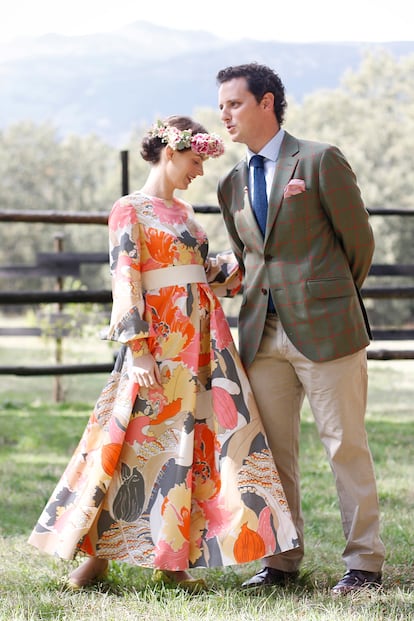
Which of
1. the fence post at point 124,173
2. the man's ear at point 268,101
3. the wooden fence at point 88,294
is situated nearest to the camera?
the man's ear at point 268,101

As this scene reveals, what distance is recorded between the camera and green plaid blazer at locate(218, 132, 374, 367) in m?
3.13

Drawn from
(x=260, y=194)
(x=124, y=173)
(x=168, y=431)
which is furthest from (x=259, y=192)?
(x=124, y=173)

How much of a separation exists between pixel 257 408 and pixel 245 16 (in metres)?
106

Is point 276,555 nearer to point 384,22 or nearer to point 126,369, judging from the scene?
point 126,369

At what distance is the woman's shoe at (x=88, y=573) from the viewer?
3.26m

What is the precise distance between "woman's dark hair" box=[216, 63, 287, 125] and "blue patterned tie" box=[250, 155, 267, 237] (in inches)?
8.3

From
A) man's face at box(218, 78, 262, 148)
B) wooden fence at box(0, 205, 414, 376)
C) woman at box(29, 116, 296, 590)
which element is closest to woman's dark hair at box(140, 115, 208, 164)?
woman at box(29, 116, 296, 590)

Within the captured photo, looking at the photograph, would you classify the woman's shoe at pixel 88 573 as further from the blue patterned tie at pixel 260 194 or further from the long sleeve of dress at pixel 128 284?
the blue patterned tie at pixel 260 194

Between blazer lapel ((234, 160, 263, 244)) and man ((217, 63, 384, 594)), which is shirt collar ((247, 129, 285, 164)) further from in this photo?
blazer lapel ((234, 160, 263, 244))

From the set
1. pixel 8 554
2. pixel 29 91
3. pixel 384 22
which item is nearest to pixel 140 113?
pixel 29 91

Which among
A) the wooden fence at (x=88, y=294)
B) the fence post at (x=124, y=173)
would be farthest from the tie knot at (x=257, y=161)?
the fence post at (x=124, y=173)

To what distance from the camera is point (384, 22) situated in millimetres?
69500

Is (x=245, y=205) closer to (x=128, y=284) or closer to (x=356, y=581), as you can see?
(x=128, y=284)

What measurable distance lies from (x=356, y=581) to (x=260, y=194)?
1.40m
